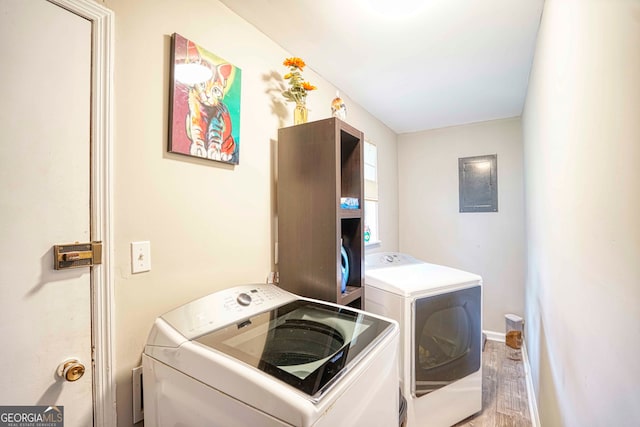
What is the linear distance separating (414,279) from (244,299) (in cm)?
108

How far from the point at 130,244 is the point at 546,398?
2.11 m

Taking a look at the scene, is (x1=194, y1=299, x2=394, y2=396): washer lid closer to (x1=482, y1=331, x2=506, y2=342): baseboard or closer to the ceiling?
the ceiling

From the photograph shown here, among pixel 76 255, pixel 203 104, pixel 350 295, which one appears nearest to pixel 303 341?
pixel 350 295

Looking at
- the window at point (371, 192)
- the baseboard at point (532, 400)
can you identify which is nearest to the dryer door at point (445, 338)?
the baseboard at point (532, 400)

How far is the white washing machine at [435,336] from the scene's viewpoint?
1.62 meters

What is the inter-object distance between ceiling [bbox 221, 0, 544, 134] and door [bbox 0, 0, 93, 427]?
2.74 ft

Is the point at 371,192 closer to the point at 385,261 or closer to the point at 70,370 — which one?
the point at 385,261

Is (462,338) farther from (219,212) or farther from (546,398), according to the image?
(219,212)

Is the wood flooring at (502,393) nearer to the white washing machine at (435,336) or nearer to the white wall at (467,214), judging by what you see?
the white washing machine at (435,336)

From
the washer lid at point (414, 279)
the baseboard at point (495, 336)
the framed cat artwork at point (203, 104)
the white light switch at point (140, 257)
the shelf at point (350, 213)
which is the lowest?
the baseboard at point (495, 336)

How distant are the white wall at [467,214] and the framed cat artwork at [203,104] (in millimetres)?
2710

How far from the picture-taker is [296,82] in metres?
1.68

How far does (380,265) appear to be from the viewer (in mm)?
2301

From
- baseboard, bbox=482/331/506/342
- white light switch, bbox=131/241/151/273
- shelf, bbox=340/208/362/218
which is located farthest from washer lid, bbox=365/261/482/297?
baseboard, bbox=482/331/506/342
